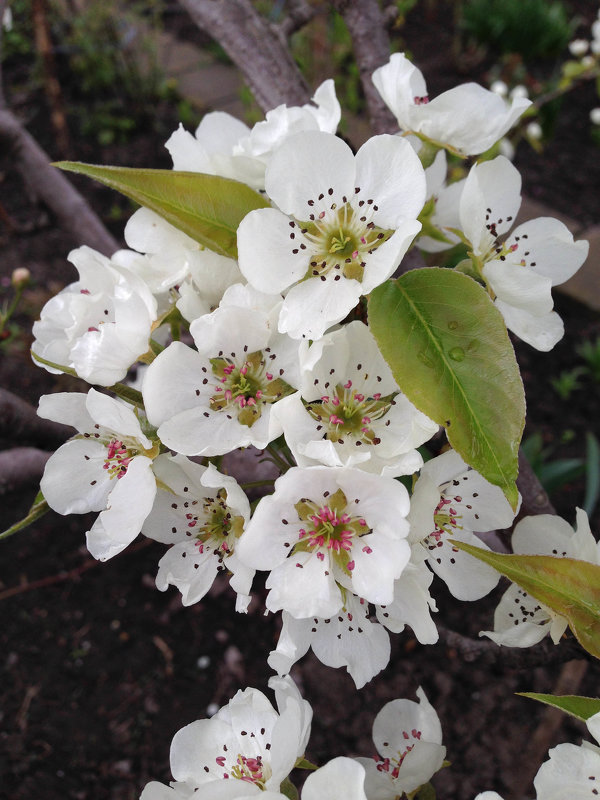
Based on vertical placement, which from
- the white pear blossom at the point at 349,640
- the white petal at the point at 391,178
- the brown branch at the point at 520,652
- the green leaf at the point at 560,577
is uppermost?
the white petal at the point at 391,178

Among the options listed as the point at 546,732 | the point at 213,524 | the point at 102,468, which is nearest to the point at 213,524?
the point at 213,524

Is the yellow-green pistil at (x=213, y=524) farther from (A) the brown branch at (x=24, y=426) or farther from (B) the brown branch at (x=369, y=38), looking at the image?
(B) the brown branch at (x=369, y=38)

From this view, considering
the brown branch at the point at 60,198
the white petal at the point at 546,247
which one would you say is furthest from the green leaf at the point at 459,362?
the brown branch at the point at 60,198

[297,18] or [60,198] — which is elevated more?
[297,18]

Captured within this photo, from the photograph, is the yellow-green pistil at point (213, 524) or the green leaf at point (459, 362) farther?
the yellow-green pistil at point (213, 524)

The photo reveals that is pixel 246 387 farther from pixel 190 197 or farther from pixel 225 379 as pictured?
pixel 190 197

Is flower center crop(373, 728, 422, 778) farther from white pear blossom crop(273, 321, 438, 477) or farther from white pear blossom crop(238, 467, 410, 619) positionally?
white pear blossom crop(273, 321, 438, 477)

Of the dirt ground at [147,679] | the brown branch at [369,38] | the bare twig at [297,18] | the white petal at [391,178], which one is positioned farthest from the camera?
the dirt ground at [147,679]
